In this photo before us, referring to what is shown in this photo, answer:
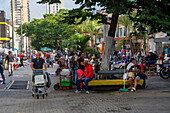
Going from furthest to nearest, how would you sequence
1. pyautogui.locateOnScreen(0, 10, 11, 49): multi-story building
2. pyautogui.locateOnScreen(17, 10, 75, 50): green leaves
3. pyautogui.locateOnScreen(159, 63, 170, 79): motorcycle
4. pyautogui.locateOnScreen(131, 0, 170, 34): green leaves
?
pyautogui.locateOnScreen(17, 10, 75, 50): green leaves
pyautogui.locateOnScreen(0, 10, 11, 49): multi-story building
pyautogui.locateOnScreen(159, 63, 170, 79): motorcycle
pyautogui.locateOnScreen(131, 0, 170, 34): green leaves

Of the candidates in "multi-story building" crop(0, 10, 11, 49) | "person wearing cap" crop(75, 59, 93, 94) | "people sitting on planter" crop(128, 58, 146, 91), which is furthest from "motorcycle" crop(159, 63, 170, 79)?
"multi-story building" crop(0, 10, 11, 49)

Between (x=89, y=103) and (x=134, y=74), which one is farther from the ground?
(x=134, y=74)

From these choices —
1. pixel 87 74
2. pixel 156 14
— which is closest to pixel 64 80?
pixel 87 74

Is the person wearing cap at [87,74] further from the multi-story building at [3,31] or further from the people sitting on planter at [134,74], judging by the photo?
the multi-story building at [3,31]

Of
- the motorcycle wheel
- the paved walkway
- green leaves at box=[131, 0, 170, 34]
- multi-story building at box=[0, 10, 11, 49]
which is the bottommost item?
the paved walkway

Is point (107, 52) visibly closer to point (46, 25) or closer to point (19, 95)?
point (19, 95)

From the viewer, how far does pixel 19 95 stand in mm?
13367

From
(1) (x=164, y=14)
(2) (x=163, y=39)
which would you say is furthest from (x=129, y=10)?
(2) (x=163, y=39)

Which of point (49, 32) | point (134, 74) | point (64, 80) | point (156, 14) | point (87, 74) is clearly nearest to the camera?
point (87, 74)

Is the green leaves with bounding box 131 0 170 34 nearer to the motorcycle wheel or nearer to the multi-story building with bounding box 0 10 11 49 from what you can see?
the motorcycle wheel

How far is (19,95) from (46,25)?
69.5 m

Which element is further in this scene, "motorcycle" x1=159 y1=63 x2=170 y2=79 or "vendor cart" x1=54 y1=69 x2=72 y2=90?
"motorcycle" x1=159 y1=63 x2=170 y2=79

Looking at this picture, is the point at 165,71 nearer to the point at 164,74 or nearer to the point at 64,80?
the point at 164,74

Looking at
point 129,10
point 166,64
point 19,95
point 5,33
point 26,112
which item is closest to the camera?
point 26,112
